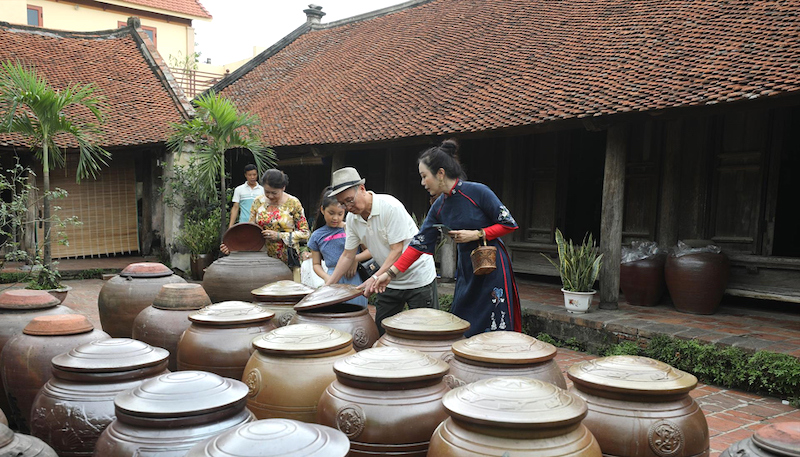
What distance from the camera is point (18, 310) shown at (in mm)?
3684

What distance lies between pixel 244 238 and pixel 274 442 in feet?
13.3

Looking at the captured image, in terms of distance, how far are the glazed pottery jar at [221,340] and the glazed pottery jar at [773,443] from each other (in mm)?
2251

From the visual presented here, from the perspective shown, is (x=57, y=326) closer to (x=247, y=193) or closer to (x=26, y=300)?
(x=26, y=300)

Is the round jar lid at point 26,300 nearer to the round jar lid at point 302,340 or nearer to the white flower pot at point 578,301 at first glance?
the round jar lid at point 302,340

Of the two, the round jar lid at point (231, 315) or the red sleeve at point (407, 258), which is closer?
the round jar lid at point (231, 315)

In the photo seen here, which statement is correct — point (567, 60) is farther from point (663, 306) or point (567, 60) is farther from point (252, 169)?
point (252, 169)

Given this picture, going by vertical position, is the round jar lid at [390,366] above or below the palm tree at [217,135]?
below

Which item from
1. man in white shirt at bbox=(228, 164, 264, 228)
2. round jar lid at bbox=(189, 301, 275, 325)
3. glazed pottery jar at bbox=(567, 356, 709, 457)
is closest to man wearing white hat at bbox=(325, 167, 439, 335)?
round jar lid at bbox=(189, 301, 275, 325)

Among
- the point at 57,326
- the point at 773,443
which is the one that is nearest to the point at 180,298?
the point at 57,326

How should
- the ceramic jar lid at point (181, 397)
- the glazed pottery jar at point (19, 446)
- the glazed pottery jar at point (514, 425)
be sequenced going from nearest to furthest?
the glazed pottery jar at point (514, 425) < the glazed pottery jar at point (19, 446) < the ceramic jar lid at point (181, 397)

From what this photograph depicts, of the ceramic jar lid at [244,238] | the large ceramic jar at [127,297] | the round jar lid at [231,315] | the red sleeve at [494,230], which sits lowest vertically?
the large ceramic jar at [127,297]

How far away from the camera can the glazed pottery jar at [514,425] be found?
1746 mm

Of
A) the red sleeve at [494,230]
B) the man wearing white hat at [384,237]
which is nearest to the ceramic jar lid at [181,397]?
the man wearing white hat at [384,237]

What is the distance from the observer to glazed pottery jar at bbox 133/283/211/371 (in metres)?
3.76
